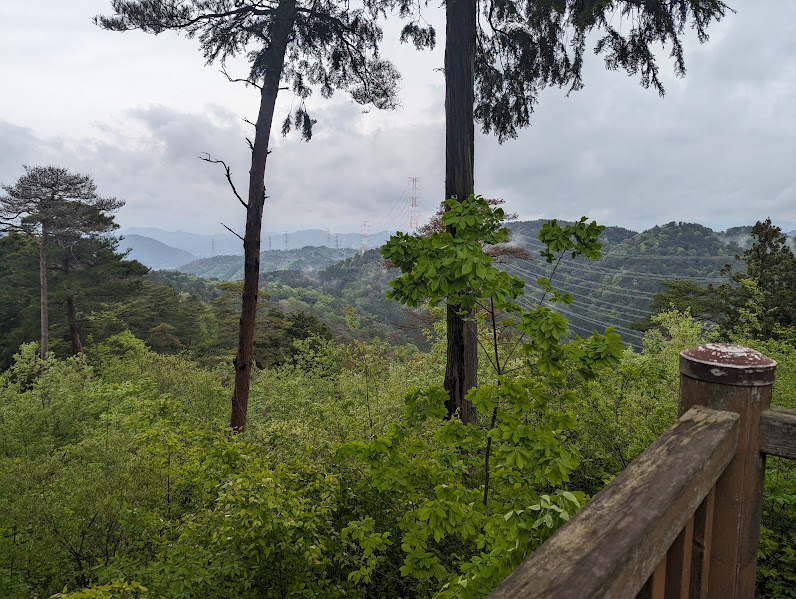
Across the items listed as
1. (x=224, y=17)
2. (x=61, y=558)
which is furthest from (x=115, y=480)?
(x=224, y=17)

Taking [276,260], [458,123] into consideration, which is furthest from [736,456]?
[276,260]

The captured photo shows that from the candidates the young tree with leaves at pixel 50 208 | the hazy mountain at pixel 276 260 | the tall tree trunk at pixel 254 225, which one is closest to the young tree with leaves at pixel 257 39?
the tall tree trunk at pixel 254 225

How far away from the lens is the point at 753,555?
1.03 metres

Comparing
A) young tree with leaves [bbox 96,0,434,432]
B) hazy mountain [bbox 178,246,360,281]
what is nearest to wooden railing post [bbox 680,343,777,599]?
young tree with leaves [bbox 96,0,434,432]

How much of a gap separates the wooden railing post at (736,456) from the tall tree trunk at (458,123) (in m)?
4.00

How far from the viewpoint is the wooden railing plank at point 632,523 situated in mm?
521

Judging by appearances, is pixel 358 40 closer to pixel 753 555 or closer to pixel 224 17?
pixel 224 17

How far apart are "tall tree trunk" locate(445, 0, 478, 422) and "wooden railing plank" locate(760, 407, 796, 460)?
4025 millimetres

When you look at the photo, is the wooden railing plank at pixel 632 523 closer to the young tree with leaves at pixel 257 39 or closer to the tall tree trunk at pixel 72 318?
the young tree with leaves at pixel 257 39

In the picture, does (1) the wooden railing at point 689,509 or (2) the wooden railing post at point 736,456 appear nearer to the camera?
(1) the wooden railing at point 689,509

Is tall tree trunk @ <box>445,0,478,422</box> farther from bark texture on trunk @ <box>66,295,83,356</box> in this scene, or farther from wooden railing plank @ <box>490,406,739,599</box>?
bark texture on trunk @ <box>66,295,83,356</box>

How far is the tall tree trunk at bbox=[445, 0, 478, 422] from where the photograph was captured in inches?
198

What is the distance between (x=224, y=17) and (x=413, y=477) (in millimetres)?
7114

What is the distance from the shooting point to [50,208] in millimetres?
17906
